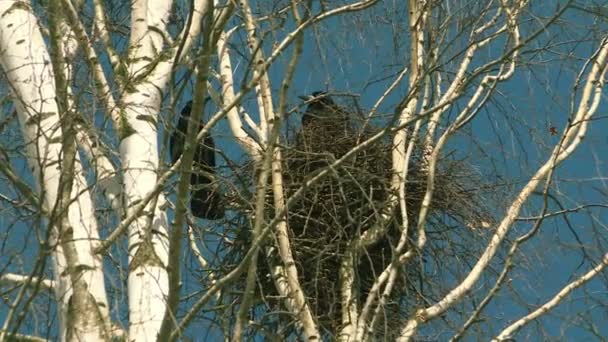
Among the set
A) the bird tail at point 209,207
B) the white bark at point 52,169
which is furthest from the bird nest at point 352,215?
the white bark at point 52,169

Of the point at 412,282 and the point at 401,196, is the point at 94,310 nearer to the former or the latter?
the point at 401,196

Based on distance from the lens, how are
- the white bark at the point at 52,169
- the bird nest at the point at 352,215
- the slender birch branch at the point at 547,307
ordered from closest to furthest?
the white bark at the point at 52,169 → the slender birch branch at the point at 547,307 → the bird nest at the point at 352,215

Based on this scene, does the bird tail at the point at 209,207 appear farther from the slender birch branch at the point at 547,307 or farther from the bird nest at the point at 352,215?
the slender birch branch at the point at 547,307

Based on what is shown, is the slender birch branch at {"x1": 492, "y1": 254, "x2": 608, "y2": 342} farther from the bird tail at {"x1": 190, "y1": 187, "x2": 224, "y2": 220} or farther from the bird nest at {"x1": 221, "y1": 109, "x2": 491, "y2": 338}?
the bird tail at {"x1": 190, "y1": 187, "x2": 224, "y2": 220}

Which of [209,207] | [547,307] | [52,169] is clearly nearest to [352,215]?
[209,207]

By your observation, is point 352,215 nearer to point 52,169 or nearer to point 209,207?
point 209,207

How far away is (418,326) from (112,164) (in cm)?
146

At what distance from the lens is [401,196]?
5.72 m

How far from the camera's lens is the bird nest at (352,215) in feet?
20.8

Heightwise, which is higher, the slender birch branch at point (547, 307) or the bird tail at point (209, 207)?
the bird tail at point (209, 207)

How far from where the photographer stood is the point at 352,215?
661 cm

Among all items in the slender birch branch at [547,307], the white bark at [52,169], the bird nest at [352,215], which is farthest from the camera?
the bird nest at [352,215]

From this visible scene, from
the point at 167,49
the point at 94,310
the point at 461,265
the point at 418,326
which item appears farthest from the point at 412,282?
the point at 94,310

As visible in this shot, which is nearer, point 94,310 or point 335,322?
point 94,310
